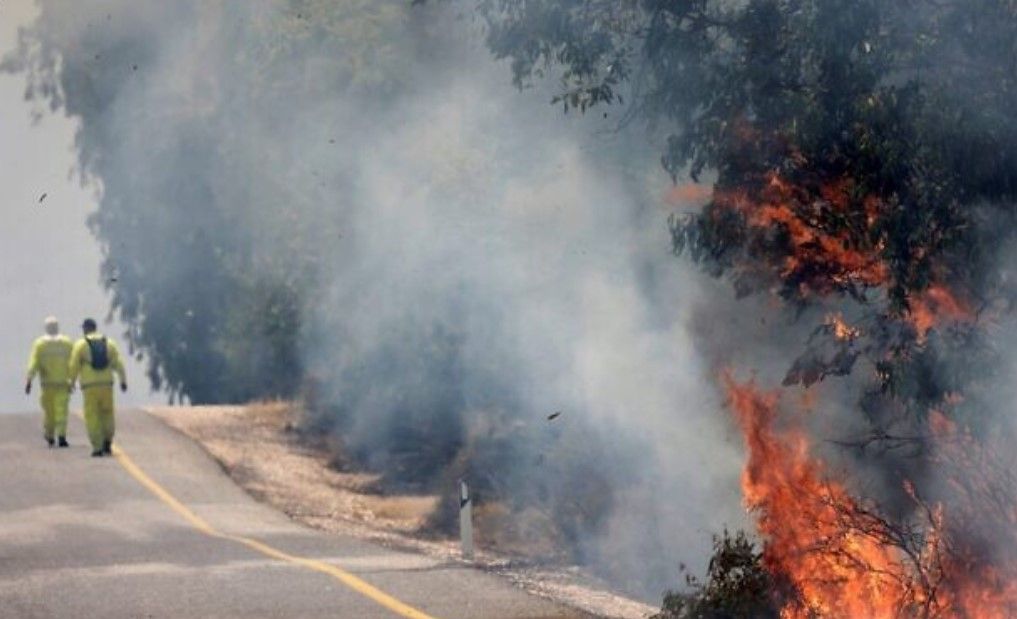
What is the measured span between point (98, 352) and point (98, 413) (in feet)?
2.76

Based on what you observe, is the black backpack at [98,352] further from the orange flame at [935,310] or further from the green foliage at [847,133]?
the orange flame at [935,310]

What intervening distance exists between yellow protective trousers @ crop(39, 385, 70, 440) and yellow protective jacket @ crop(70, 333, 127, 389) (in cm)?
115

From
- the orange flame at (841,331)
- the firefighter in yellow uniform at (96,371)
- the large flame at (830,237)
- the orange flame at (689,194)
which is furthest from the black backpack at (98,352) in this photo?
the orange flame at (841,331)

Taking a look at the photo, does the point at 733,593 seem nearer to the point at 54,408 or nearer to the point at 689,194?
the point at 689,194

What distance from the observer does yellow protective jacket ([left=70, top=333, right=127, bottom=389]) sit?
28.5 metres

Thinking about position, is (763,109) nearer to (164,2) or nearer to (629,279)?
(629,279)

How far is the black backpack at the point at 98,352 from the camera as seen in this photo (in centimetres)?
2847

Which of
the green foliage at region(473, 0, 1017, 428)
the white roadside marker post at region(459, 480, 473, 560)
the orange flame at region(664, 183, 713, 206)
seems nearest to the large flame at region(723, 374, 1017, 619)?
the green foliage at region(473, 0, 1017, 428)

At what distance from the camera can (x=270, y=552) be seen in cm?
2028

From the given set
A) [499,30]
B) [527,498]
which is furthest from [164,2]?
[499,30]

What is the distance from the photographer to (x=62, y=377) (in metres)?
29.9

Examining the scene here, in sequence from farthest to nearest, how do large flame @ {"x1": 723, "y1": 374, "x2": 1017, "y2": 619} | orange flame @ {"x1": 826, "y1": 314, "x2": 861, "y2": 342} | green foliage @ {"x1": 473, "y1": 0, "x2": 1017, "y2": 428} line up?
large flame @ {"x1": 723, "y1": 374, "x2": 1017, "y2": 619}
orange flame @ {"x1": 826, "y1": 314, "x2": 861, "y2": 342}
green foliage @ {"x1": 473, "y1": 0, "x2": 1017, "y2": 428}

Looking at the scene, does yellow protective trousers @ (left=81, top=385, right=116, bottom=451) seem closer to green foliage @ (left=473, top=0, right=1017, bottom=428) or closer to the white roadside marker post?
the white roadside marker post

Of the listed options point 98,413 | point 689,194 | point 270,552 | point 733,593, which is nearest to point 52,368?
point 98,413
